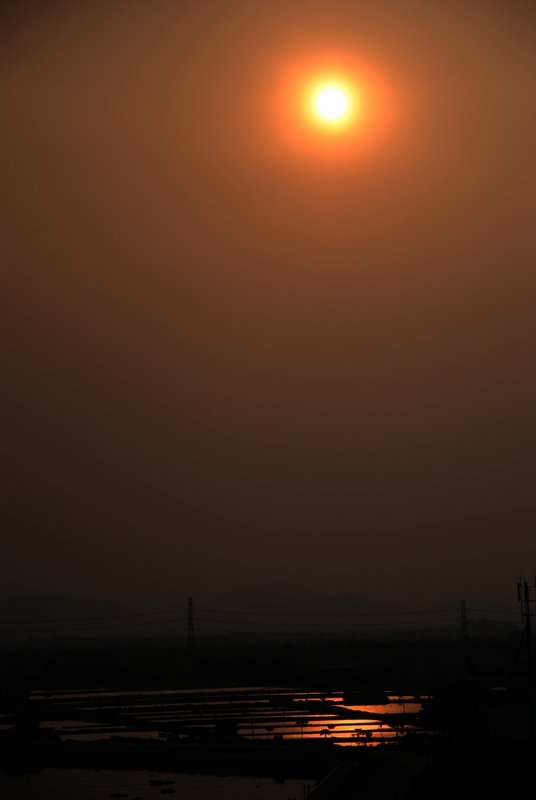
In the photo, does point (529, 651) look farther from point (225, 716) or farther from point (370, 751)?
point (225, 716)

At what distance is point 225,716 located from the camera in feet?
119

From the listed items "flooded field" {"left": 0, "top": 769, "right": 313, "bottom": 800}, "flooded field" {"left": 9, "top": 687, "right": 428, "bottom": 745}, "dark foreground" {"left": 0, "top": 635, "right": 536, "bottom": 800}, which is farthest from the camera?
"flooded field" {"left": 9, "top": 687, "right": 428, "bottom": 745}

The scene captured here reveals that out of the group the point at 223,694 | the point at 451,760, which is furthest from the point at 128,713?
the point at 451,760

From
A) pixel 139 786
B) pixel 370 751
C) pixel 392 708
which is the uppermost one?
pixel 370 751

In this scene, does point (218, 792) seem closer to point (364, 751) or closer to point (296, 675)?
point (364, 751)

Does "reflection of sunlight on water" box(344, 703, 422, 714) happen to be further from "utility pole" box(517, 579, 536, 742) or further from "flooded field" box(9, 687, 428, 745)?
"utility pole" box(517, 579, 536, 742)

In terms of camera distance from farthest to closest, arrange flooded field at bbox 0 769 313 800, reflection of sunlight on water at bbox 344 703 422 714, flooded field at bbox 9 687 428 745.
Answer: reflection of sunlight on water at bbox 344 703 422 714, flooded field at bbox 9 687 428 745, flooded field at bbox 0 769 313 800

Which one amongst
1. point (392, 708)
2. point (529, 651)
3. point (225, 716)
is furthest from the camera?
point (392, 708)

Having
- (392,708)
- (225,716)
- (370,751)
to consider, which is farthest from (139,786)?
(392,708)

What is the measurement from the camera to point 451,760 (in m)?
21.7

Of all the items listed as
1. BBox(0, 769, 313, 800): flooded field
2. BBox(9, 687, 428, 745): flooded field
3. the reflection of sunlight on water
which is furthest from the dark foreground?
the reflection of sunlight on water

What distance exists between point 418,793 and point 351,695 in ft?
83.6

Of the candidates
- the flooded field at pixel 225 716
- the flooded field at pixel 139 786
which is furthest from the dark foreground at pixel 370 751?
the flooded field at pixel 139 786

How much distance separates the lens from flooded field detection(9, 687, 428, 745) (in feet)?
103
